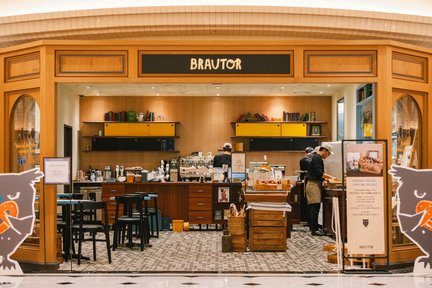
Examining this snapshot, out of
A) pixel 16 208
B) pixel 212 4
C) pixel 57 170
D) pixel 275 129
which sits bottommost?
pixel 16 208

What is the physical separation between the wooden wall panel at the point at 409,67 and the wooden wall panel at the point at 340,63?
12.4 inches

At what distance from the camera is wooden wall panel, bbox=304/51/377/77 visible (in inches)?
318

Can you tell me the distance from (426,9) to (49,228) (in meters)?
6.14

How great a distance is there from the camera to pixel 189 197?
13.0 metres

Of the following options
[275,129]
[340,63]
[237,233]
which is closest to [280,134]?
[275,129]

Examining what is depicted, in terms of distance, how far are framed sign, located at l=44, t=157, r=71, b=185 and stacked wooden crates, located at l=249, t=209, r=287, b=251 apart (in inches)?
123

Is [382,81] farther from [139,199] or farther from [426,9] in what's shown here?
[139,199]

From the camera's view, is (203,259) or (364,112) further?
(364,112)

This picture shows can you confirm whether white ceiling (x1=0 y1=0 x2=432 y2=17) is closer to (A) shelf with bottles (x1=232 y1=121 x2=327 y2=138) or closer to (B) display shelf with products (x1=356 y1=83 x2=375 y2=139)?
(B) display shelf with products (x1=356 y1=83 x2=375 y2=139)

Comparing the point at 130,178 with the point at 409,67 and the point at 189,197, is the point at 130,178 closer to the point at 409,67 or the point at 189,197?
the point at 189,197

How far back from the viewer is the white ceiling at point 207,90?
14352mm

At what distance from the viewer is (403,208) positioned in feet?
25.2
